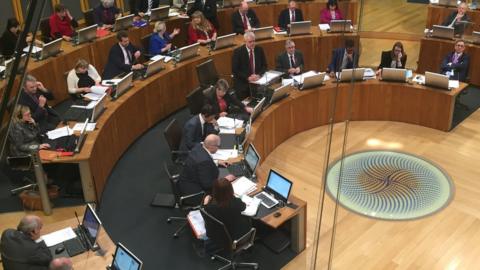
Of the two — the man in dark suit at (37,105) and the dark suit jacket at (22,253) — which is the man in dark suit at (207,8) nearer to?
the man in dark suit at (37,105)

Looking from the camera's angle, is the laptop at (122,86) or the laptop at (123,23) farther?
the laptop at (123,23)

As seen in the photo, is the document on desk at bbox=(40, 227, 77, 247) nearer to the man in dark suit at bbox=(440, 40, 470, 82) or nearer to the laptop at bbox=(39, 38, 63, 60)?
the laptop at bbox=(39, 38, 63, 60)

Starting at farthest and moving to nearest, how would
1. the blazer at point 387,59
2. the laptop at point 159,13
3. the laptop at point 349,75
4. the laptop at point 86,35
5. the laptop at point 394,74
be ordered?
the laptop at point 159,13, the laptop at point 86,35, the blazer at point 387,59, the laptop at point 394,74, the laptop at point 349,75

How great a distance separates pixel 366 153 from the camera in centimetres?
693

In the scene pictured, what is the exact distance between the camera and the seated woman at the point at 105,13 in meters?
9.12

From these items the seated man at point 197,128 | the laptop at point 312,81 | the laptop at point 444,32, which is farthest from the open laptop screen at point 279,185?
the laptop at point 444,32

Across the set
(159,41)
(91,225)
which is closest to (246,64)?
(159,41)

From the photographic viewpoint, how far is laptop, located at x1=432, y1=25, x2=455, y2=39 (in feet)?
27.7

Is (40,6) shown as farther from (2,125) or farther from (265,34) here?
(265,34)

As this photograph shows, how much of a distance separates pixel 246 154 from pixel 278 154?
5.16 feet

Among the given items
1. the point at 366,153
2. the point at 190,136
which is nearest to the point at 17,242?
the point at 190,136

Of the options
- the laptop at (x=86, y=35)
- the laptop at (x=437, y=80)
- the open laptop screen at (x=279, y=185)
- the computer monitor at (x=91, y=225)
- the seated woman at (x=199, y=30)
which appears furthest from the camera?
the seated woman at (x=199, y=30)

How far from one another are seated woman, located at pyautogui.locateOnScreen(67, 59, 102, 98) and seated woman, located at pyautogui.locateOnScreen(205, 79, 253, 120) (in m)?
1.57

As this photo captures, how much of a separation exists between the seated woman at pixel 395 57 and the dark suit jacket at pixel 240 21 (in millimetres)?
2559
